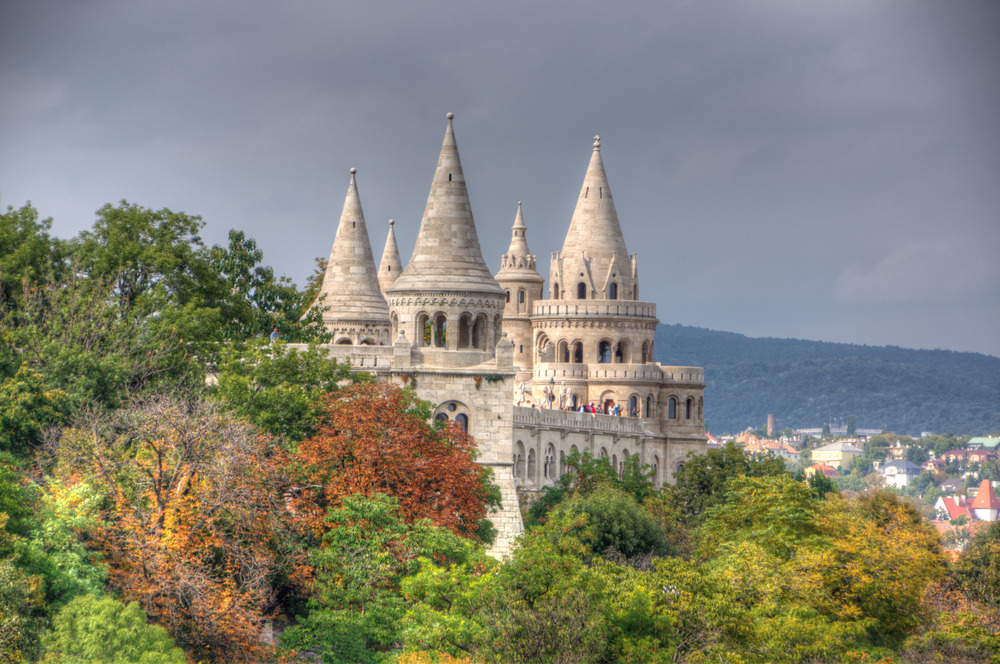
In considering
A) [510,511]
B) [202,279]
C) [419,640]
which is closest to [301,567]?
[419,640]

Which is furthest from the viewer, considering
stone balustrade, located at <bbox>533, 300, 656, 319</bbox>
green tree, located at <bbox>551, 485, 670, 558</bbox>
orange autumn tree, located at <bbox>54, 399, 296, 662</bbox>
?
stone balustrade, located at <bbox>533, 300, 656, 319</bbox>

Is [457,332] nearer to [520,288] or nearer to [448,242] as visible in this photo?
[448,242]

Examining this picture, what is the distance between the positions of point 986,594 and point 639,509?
12.3 meters

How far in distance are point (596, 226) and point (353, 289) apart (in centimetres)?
2060

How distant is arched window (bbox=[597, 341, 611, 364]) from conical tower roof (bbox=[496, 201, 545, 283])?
707 cm

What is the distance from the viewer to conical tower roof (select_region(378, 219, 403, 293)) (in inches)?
3034

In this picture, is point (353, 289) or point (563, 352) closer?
point (353, 289)

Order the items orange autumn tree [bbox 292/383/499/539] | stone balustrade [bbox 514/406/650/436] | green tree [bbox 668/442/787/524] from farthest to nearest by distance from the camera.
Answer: green tree [bbox 668/442/787/524] < stone balustrade [bbox 514/406/650/436] < orange autumn tree [bbox 292/383/499/539]

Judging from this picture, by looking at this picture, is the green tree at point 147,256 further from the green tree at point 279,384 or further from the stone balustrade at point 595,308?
the stone balustrade at point 595,308

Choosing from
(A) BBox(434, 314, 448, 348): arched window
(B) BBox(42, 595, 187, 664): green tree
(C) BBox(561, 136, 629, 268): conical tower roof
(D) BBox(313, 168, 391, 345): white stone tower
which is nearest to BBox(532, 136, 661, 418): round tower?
(C) BBox(561, 136, 629, 268): conical tower roof

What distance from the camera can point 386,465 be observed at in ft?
146

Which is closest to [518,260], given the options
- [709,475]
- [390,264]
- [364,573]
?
[390,264]

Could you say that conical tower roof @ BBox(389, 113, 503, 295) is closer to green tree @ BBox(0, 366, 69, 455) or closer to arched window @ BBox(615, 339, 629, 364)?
green tree @ BBox(0, 366, 69, 455)

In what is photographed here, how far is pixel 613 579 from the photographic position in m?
38.9
